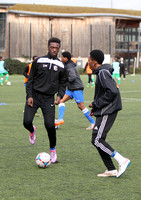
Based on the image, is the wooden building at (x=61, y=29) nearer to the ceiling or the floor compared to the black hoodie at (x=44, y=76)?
nearer to the ceiling

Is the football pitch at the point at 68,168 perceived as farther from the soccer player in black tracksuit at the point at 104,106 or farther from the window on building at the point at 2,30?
the window on building at the point at 2,30

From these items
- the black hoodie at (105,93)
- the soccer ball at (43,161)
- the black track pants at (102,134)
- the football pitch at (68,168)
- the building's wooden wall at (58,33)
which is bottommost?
the football pitch at (68,168)

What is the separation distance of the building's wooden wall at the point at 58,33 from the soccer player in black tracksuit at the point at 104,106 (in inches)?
2178

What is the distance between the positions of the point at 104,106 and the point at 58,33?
59.5 meters

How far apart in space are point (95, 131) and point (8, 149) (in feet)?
9.23

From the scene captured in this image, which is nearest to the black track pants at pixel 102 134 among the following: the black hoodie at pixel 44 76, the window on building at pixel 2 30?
the black hoodie at pixel 44 76

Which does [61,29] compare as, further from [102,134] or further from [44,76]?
[102,134]

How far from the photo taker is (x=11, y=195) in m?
5.40

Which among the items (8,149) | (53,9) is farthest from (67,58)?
(53,9)

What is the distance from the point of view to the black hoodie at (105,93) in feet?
19.6

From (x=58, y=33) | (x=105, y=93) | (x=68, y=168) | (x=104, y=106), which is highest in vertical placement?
(x=58, y=33)

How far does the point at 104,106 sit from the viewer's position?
6125 mm

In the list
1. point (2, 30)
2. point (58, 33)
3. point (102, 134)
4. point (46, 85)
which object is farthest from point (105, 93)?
point (58, 33)

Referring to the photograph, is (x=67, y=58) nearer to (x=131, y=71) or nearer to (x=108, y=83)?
(x=108, y=83)
